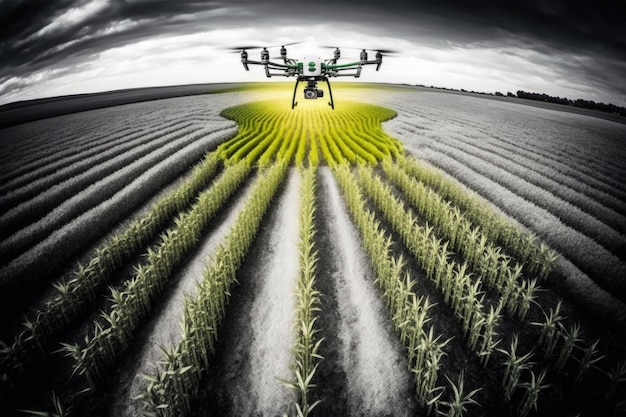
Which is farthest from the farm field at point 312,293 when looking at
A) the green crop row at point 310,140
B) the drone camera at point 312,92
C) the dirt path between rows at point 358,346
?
the drone camera at point 312,92

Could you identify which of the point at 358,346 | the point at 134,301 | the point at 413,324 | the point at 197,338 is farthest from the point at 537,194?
the point at 134,301

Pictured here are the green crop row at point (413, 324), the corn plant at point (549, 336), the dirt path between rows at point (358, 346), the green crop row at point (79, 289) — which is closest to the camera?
the green crop row at point (413, 324)

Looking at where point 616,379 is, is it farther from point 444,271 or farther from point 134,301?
point 134,301

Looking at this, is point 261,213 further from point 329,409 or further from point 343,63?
point 343,63

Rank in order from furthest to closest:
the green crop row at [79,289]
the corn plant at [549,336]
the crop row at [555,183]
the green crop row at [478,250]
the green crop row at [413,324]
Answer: the crop row at [555,183]
the green crop row at [478,250]
the green crop row at [79,289]
the corn plant at [549,336]
the green crop row at [413,324]

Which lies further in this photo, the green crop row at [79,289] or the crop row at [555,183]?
the crop row at [555,183]

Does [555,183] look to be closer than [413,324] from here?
No

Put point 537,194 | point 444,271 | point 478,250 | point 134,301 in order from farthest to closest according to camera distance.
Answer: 1. point 537,194
2. point 478,250
3. point 444,271
4. point 134,301

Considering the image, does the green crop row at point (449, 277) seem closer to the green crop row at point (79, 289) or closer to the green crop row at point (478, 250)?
the green crop row at point (478, 250)
